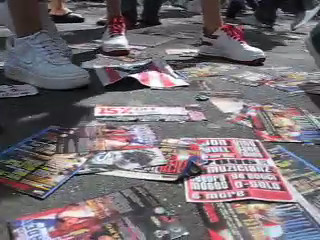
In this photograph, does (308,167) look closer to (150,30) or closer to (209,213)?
(209,213)

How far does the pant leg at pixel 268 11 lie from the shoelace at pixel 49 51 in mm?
1774

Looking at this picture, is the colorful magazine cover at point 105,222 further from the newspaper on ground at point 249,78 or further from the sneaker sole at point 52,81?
the newspaper on ground at point 249,78

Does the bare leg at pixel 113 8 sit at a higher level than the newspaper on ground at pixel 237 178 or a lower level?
higher

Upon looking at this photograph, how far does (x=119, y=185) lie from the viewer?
2.71 ft

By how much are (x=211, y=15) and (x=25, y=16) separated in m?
0.70

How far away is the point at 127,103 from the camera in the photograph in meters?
1.26

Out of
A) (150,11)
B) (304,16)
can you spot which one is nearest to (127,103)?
(150,11)

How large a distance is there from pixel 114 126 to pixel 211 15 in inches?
34.9

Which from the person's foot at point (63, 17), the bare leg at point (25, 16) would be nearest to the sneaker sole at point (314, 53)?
the bare leg at point (25, 16)

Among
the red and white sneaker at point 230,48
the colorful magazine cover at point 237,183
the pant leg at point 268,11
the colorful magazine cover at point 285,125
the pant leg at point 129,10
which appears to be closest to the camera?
the colorful magazine cover at point 237,183

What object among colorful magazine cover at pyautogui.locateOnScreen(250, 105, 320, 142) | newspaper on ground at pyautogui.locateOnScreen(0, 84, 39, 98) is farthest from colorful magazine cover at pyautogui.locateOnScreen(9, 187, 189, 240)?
newspaper on ground at pyautogui.locateOnScreen(0, 84, 39, 98)

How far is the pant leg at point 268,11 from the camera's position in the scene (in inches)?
114

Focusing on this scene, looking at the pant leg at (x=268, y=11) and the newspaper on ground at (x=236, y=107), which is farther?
the pant leg at (x=268, y=11)

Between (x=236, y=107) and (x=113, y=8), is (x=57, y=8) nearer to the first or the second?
(x=113, y=8)
